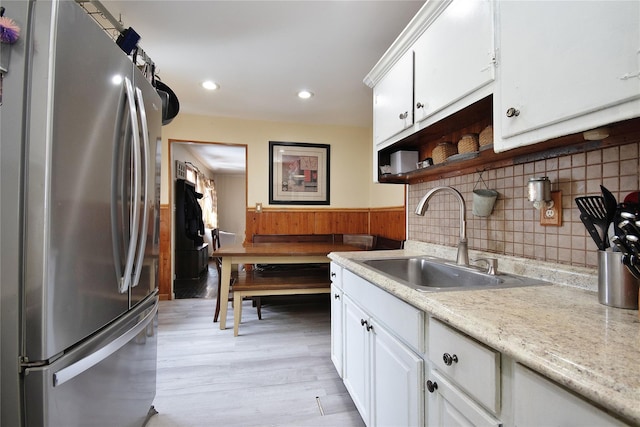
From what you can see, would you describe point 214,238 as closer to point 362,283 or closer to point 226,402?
point 226,402

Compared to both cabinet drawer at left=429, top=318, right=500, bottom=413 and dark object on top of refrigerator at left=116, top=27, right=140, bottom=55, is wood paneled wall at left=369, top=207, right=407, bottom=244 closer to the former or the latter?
cabinet drawer at left=429, top=318, right=500, bottom=413

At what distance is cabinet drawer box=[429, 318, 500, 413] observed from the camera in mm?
646

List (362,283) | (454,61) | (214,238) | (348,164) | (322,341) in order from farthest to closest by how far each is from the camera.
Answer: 1. (214,238)
2. (348,164)
3. (322,341)
4. (362,283)
5. (454,61)

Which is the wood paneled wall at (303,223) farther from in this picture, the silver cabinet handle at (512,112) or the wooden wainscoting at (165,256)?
the silver cabinet handle at (512,112)

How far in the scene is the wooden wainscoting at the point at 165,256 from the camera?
3.64m

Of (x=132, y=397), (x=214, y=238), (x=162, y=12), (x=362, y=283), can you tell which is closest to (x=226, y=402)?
(x=132, y=397)

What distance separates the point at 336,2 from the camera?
170 cm

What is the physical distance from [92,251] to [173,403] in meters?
1.30

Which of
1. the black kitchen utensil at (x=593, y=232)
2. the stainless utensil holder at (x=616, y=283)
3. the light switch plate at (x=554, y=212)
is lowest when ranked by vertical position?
the stainless utensil holder at (x=616, y=283)

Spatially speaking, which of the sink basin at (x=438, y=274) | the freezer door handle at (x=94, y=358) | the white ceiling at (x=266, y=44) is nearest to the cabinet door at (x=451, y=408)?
the sink basin at (x=438, y=274)

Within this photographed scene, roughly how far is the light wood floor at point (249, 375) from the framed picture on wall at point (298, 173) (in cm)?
165

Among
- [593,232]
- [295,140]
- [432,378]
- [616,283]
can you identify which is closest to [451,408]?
[432,378]

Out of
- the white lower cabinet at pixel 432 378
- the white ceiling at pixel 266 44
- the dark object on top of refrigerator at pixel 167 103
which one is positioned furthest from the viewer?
the dark object on top of refrigerator at pixel 167 103

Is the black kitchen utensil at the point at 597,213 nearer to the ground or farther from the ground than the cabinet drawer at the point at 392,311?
farther from the ground
